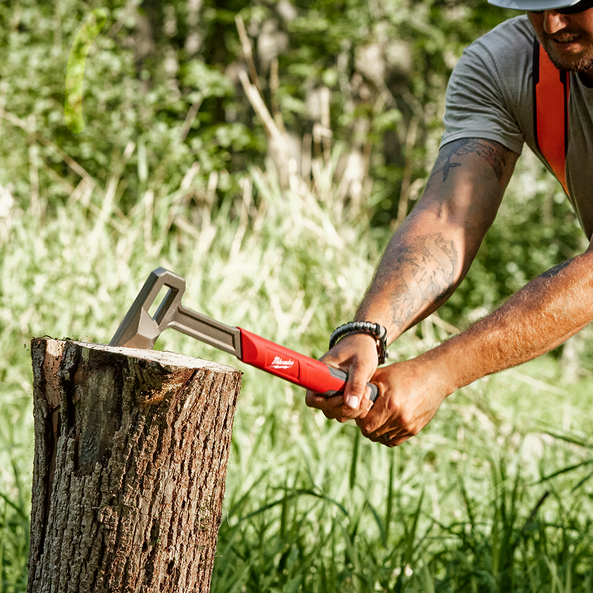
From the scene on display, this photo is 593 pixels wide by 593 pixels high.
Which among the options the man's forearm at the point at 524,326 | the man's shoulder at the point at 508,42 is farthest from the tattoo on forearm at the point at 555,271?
the man's shoulder at the point at 508,42

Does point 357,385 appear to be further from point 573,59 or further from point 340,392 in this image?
point 573,59

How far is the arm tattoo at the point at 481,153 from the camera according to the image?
6.88 feet

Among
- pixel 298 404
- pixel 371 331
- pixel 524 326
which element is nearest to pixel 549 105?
pixel 524 326

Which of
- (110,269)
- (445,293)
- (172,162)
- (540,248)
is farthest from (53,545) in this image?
(540,248)

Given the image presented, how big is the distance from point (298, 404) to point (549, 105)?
212cm

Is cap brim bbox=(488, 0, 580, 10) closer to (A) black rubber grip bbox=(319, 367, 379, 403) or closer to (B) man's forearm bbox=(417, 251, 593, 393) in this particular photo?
(B) man's forearm bbox=(417, 251, 593, 393)

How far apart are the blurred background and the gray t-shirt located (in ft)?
1.74

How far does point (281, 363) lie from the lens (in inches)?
64.1

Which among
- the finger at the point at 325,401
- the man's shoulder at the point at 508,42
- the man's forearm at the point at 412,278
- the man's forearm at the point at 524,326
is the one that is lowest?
the finger at the point at 325,401

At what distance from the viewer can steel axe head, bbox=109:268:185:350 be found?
1.42 metres

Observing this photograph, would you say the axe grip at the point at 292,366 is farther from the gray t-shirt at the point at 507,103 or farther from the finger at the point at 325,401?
the gray t-shirt at the point at 507,103

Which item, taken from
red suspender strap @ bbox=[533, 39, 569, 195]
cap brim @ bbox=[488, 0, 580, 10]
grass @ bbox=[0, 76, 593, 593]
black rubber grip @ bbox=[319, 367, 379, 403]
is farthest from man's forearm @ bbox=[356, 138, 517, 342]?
grass @ bbox=[0, 76, 593, 593]

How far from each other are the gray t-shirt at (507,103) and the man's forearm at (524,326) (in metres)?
0.58

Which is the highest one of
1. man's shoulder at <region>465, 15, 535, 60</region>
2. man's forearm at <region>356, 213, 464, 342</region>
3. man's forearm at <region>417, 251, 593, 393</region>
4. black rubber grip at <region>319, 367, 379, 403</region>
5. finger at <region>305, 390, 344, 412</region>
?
man's shoulder at <region>465, 15, 535, 60</region>
